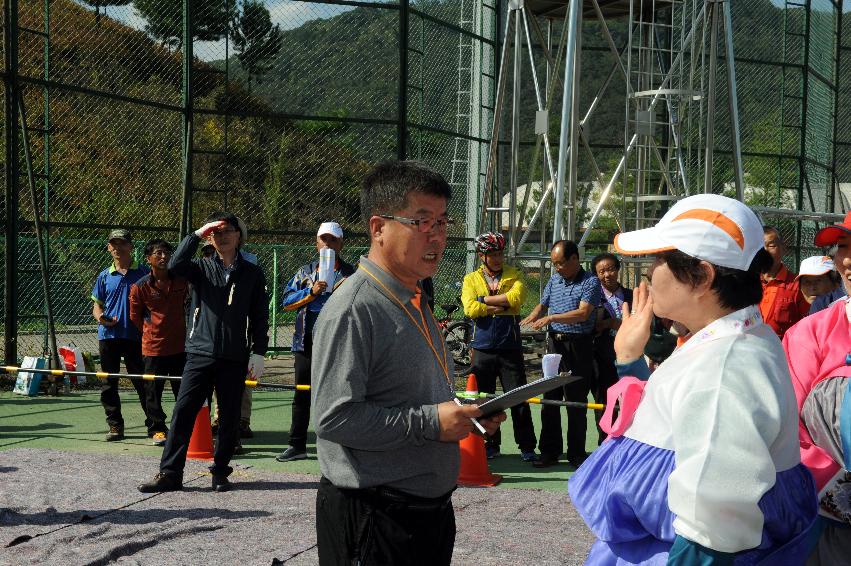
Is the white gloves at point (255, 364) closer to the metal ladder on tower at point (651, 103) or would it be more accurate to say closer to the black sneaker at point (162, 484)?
the black sneaker at point (162, 484)

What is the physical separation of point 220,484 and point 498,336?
2780 millimetres

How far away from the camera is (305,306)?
8.81m

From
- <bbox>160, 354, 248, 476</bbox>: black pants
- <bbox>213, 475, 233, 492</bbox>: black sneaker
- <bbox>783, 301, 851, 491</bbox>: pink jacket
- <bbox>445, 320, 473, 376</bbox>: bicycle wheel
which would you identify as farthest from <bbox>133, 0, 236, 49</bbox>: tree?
<bbox>783, 301, 851, 491</bbox>: pink jacket

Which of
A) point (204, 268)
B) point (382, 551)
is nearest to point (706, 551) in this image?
point (382, 551)

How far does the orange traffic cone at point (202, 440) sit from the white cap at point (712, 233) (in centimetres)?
672

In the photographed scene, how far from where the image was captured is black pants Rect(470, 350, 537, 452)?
29.1 feet

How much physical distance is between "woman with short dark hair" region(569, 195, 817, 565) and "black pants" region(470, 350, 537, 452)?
6.24 metres

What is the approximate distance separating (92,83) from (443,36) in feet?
27.4

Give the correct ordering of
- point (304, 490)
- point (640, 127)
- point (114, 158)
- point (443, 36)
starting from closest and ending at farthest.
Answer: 1. point (304, 490)
2. point (640, 127)
3. point (443, 36)
4. point (114, 158)

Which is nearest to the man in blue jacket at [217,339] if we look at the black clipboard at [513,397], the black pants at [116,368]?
the black pants at [116,368]

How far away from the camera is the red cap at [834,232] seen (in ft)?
11.2

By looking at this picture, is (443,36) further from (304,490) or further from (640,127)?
(304,490)

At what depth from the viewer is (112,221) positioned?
18578 mm

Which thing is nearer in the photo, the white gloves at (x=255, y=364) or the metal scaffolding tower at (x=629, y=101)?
the white gloves at (x=255, y=364)
